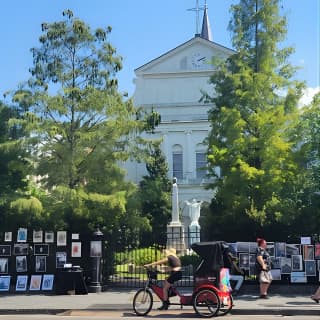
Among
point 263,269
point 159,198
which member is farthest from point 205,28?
point 263,269

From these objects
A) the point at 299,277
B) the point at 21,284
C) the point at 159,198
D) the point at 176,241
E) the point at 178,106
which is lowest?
the point at 21,284

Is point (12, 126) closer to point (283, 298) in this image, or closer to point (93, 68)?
point (93, 68)

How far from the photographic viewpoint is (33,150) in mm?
19047

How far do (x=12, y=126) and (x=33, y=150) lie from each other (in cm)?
111

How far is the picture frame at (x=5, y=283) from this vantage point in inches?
709

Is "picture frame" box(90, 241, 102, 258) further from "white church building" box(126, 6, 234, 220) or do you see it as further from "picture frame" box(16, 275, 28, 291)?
"white church building" box(126, 6, 234, 220)

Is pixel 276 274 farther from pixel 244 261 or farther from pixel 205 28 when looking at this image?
pixel 205 28

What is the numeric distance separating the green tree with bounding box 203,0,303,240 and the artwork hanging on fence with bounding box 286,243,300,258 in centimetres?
95

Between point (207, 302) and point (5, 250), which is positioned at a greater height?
point (5, 250)

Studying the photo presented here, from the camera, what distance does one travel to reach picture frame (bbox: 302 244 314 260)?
694 inches

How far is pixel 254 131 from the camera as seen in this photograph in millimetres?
19438

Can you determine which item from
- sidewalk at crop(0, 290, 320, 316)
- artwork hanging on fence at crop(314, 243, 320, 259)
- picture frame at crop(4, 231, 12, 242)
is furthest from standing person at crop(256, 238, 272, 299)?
picture frame at crop(4, 231, 12, 242)

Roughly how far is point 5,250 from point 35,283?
1629 mm

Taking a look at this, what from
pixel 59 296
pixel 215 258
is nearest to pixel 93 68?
pixel 59 296
